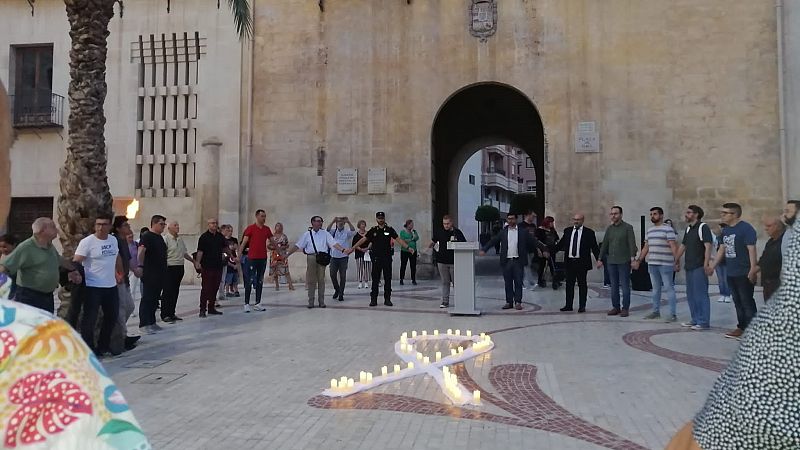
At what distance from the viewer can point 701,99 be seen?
53.8 ft

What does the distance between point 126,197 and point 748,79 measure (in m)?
19.3


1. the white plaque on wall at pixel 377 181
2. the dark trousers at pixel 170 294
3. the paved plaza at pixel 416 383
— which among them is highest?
the white plaque on wall at pixel 377 181

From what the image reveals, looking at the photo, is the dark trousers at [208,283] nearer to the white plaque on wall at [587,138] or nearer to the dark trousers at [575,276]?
the dark trousers at [575,276]

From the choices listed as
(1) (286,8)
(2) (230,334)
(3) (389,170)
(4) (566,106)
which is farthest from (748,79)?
(2) (230,334)

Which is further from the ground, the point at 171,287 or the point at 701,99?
the point at 701,99

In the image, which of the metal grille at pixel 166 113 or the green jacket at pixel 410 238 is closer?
the green jacket at pixel 410 238

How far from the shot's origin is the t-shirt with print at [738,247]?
8.12 metres

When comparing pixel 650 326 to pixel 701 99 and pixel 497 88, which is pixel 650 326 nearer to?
pixel 701 99

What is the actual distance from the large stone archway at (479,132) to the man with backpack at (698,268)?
1175 centimetres

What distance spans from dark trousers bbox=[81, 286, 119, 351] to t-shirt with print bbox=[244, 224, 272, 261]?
13.6 feet

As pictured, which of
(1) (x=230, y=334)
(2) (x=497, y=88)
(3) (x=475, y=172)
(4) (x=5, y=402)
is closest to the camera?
(4) (x=5, y=402)

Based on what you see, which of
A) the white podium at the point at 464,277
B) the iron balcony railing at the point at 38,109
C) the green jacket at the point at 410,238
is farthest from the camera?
the iron balcony railing at the point at 38,109

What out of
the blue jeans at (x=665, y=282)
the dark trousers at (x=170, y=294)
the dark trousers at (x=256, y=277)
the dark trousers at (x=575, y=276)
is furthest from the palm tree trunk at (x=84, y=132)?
the blue jeans at (x=665, y=282)

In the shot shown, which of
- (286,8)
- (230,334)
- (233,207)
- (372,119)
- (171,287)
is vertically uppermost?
(286,8)
